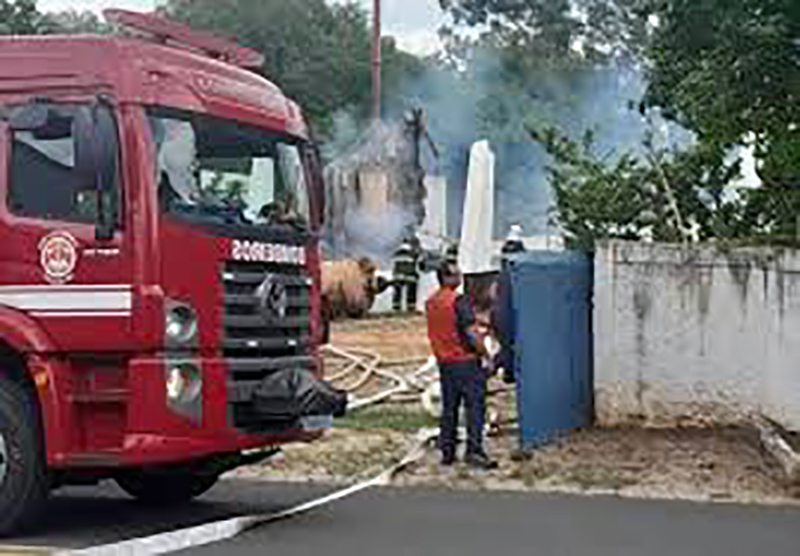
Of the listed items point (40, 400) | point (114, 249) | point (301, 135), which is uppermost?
point (301, 135)

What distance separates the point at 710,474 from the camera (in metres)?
12.8

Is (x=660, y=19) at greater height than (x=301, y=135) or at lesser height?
greater

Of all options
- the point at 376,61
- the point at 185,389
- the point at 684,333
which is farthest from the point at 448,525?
the point at 376,61

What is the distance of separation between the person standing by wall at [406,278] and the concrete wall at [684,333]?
45.5 feet

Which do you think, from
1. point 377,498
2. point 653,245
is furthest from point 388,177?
point 377,498

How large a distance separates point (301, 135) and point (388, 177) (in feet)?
83.1

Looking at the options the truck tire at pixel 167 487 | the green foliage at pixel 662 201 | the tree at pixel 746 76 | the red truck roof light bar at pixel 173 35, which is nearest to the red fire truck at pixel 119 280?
the red truck roof light bar at pixel 173 35

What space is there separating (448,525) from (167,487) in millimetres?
2427

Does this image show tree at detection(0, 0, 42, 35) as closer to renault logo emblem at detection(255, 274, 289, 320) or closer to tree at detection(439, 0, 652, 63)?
tree at detection(439, 0, 652, 63)

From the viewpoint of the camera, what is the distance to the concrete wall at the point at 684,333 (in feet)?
46.1

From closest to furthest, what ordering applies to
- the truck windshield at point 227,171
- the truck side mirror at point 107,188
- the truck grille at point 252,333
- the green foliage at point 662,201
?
1. the truck side mirror at point 107,188
2. the truck windshield at point 227,171
3. the truck grille at point 252,333
4. the green foliage at point 662,201

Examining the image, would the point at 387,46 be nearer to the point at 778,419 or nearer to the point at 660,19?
the point at 660,19

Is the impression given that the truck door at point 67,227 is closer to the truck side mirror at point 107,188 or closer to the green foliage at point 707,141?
the truck side mirror at point 107,188

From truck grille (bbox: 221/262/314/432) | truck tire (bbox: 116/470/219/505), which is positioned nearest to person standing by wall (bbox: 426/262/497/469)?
truck tire (bbox: 116/470/219/505)
